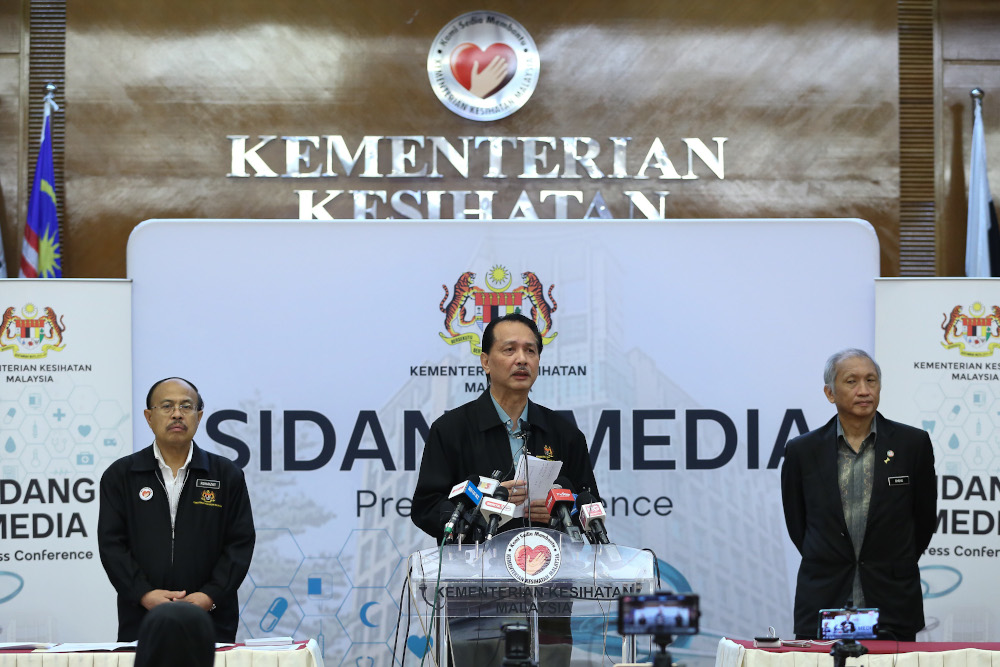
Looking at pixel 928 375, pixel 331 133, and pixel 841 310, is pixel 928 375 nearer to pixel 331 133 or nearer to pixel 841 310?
pixel 841 310

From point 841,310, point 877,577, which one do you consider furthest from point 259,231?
point 877,577

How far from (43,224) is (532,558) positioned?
4619 mm

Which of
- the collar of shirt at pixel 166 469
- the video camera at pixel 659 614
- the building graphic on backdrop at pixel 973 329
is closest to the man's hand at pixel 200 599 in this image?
the collar of shirt at pixel 166 469

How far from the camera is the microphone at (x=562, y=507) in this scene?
299cm

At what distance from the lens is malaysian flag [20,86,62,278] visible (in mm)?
6359

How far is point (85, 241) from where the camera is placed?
6746 mm

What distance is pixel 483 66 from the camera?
267 inches

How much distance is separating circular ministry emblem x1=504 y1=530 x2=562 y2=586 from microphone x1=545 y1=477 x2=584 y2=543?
0.49 ft

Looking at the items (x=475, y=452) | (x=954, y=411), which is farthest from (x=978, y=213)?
(x=475, y=452)

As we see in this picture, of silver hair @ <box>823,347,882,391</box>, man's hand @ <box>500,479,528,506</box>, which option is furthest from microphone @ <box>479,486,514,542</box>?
silver hair @ <box>823,347,882,391</box>

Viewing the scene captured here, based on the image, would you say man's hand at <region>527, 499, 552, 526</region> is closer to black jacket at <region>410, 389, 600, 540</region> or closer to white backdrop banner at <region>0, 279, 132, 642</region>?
black jacket at <region>410, 389, 600, 540</region>

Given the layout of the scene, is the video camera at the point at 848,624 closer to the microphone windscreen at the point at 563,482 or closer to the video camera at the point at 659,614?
the video camera at the point at 659,614

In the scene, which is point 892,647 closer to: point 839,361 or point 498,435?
point 839,361

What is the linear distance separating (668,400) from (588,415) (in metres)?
0.34
